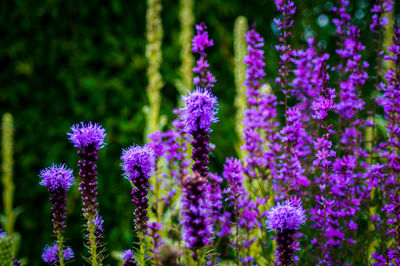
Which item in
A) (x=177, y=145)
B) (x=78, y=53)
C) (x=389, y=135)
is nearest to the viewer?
(x=389, y=135)

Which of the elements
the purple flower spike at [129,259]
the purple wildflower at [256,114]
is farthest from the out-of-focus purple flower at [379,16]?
the purple flower spike at [129,259]

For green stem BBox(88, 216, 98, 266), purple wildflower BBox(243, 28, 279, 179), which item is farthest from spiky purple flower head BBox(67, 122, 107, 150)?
purple wildflower BBox(243, 28, 279, 179)

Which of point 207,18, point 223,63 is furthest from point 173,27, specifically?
point 223,63

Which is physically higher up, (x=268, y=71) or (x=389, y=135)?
(x=268, y=71)

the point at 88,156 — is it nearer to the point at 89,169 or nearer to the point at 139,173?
the point at 89,169

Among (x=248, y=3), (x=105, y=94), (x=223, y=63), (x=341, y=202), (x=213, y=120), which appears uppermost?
(x=248, y=3)

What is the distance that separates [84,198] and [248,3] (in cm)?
338

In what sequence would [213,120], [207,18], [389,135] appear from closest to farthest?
[213,120] < [389,135] < [207,18]

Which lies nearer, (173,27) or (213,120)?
(213,120)

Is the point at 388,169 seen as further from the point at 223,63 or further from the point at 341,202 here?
the point at 223,63

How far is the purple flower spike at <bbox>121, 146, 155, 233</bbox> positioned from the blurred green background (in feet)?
7.91

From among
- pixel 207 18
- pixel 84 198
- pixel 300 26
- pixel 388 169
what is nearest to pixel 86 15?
pixel 207 18

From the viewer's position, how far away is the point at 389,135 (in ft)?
5.40

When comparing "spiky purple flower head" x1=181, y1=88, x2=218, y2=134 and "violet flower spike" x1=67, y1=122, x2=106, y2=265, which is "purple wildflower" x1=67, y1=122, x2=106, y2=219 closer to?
"violet flower spike" x1=67, y1=122, x2=106, y2=265
